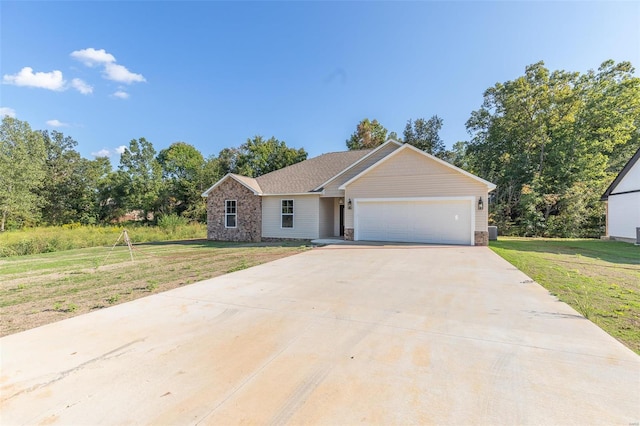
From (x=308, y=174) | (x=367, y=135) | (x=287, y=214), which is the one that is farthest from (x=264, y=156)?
(x=287, y=214)

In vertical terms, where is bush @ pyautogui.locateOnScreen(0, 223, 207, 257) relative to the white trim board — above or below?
below

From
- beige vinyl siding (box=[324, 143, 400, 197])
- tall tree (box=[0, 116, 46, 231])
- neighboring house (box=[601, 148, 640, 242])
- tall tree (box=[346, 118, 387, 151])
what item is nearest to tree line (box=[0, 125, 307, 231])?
tall tree (box=[0, 116, 46, 231])

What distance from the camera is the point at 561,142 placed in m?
21.1

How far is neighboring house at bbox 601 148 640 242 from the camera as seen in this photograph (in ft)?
50.2

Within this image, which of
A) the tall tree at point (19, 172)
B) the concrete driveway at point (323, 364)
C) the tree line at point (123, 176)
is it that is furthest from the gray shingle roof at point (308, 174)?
the tall tree at point (19, 172)

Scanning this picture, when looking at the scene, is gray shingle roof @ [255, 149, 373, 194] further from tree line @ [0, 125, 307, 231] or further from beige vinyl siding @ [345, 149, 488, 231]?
tree line @ [0, 125, 307, 231]

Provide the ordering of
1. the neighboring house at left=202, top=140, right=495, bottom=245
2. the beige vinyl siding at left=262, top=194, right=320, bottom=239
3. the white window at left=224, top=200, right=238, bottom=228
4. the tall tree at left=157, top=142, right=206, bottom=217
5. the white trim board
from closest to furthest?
the white trim board, the neighboring house at left=202, top=140, right=495, bottom=245, the beige vinyl siding at left=262, top=194, right=320, bottom=239, the white window at left=224, top=200, right=238, bottom=228, the tall tree at left=157, top=142, right=206, bottom=217

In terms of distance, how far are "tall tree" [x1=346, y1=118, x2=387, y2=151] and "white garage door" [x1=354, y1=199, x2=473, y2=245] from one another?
58.6ft

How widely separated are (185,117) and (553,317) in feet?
93.9

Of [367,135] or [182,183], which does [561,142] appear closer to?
[367,135]

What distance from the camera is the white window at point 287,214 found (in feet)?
53.6

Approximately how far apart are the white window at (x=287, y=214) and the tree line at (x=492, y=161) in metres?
16.4

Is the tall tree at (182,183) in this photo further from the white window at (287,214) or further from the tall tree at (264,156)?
the white window at (287,214)

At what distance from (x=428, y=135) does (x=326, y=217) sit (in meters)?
17.8
